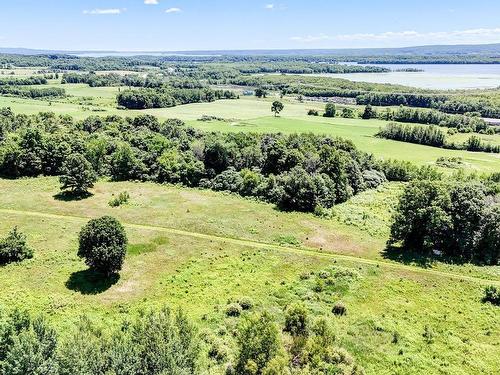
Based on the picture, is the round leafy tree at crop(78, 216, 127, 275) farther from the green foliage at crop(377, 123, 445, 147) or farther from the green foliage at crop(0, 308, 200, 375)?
the green foliage at crop(377, 123, 445, 147)

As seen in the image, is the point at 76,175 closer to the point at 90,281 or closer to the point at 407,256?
the point at 90,281

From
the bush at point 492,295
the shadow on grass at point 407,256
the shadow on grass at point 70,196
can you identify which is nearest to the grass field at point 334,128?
the shadow on grass at point 407,256

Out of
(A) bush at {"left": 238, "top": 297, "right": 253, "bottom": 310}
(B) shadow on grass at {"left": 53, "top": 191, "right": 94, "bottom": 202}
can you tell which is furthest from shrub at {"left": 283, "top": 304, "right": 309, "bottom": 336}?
(B) shadow on grass at {"left": 53, "top": 191, "right": 94, "bottom": 202}

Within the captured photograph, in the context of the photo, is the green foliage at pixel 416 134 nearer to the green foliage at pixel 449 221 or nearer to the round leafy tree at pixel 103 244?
the green foliage at pixel 449 221

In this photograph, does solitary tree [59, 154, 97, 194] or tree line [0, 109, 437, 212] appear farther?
tree line [0, 109, 437, 212]

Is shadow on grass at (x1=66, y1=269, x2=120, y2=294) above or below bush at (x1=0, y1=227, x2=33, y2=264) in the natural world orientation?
below
